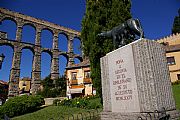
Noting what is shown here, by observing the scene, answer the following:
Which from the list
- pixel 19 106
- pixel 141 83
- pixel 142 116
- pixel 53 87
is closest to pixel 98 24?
pixel 141 83

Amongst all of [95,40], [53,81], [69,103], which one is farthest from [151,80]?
[53,81]

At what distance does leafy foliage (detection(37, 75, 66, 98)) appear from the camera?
3938cm

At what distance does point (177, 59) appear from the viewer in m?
33.2

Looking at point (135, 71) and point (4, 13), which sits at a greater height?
point (4, 13)

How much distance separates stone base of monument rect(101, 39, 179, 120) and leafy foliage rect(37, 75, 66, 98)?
33302 millimetres

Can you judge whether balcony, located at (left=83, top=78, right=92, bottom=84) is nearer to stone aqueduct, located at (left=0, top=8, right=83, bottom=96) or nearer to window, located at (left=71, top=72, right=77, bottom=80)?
window, located at (left=71, top=72, right=77, bottom=80)

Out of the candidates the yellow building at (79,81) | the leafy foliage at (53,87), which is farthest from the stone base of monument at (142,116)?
the leafy foliage at (53,87)

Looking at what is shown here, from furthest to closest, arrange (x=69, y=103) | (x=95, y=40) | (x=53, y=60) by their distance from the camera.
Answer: (x=53, y=60) → (x=69, y=103) → (x=95, y=40)

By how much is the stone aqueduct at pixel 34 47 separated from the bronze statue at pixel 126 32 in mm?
38787

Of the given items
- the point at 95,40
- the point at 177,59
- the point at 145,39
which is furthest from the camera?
the point at 177,59

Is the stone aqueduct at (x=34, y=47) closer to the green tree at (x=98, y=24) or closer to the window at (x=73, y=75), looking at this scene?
the window at (x=73, y=75)

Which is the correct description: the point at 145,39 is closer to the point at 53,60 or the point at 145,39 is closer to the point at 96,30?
the point at 96,30

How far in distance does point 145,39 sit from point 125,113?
8.78 ft

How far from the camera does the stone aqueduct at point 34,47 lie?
143 feet
